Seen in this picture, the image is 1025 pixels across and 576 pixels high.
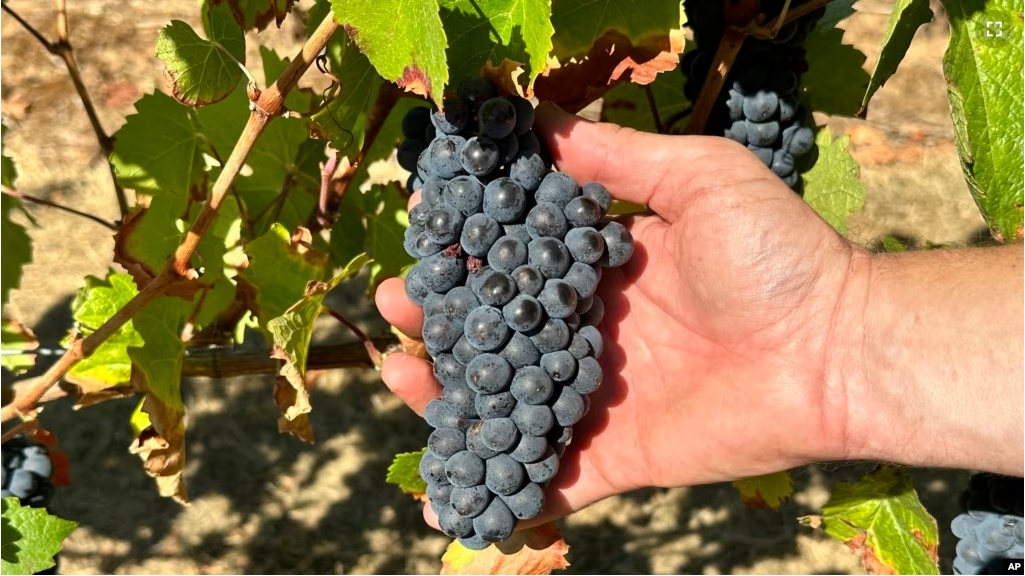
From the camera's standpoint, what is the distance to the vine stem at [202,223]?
3.61 feet

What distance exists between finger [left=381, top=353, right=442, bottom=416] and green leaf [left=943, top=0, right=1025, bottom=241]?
87 centimetres

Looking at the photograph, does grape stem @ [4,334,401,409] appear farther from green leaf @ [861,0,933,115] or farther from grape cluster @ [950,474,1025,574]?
grape cluster @ [950,474,1025,574]

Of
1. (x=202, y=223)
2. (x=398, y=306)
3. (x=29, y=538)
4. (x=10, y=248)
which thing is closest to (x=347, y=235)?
(x=398, y=306)

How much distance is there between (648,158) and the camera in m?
1.36

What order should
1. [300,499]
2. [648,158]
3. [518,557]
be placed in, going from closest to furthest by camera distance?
[648,158]
[518,557]
[300,499]

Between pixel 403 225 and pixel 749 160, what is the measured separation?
28.8 inches

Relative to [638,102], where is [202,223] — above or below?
below

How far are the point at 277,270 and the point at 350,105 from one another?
13.6 inches

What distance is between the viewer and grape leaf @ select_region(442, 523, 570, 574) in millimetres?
1483

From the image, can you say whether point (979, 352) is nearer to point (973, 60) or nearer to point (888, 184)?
point (973, 60)

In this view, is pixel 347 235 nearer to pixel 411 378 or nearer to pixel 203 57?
pixel 411 378

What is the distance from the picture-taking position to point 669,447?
4.74ft

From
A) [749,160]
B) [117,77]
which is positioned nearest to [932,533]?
[749,160]

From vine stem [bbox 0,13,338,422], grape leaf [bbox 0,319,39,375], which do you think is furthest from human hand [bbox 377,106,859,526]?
grape leaf [bbox 0,319,39,375]
